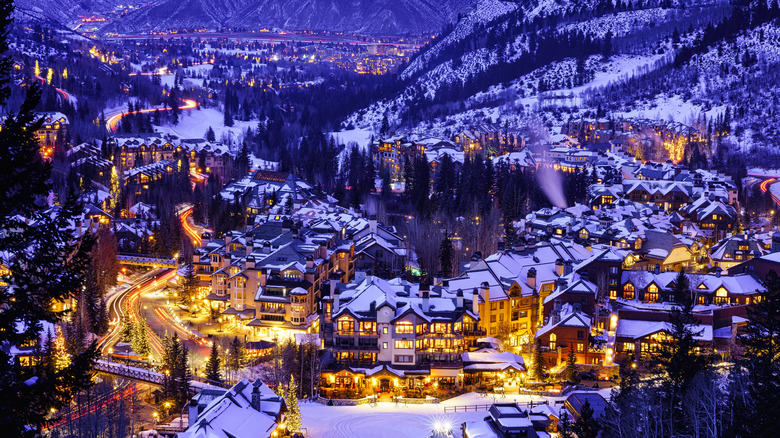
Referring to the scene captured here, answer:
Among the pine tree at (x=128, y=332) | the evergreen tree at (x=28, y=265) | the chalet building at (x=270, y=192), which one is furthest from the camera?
the chalet building at (x=270, y=192)

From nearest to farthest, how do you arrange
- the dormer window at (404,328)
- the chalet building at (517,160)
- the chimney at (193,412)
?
the chimney at (193,412) < the dormer window at (404,328) < the chalet building at (517,160)

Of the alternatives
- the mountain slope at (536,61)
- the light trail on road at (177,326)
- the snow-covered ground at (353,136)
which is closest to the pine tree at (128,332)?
the light trail on road at (177,326)

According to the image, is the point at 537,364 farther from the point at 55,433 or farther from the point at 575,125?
the point at 575,125

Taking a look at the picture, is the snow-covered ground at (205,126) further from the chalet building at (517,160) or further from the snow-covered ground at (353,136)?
the chalet building at (517,160)

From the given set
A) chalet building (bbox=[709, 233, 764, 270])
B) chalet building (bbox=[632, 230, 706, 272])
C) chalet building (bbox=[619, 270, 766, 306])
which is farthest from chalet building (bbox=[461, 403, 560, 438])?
chalet building (bbox=[709, 233, 764, 270])

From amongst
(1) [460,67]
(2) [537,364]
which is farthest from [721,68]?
(2) [537,364]

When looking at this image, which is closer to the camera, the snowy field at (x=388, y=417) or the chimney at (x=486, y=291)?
the snowy field at (x=388, y=417)

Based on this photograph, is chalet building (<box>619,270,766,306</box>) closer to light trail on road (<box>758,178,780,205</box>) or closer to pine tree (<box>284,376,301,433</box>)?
pine tree (<box>284,376,301,433</box>)
